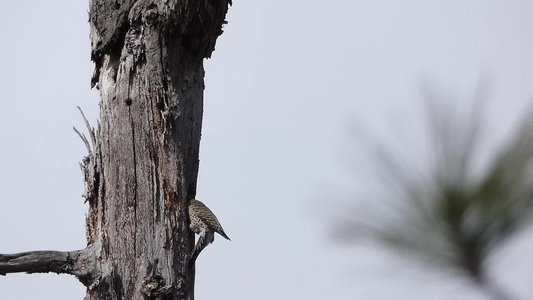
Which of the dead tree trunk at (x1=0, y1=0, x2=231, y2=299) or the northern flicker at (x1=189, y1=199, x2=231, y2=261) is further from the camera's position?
the northern flicker at (x1=189, y1=199, x2=231, y2=261)

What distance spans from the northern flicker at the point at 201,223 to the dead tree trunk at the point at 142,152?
1.7 inches

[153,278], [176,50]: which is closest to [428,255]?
[153,278]

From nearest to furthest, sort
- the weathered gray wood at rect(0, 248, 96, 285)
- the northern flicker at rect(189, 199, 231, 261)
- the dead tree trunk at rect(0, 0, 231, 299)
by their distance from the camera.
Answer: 1. the weathered gray wood at rect(0, 248, 96, 285)
2. the dead tree trunk at rect(0, 0, 231, 299)
3. the northern flicker at rect(189, 199, 231, 261)

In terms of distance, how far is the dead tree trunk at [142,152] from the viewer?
15.3ft

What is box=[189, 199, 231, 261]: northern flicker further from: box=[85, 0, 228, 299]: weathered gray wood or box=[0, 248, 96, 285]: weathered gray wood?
box=[0, 248, 96, 285]: weathered gray wood

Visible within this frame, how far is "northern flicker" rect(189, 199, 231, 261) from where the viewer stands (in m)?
4.82

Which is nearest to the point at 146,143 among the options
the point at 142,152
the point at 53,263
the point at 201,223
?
the point at 142,152

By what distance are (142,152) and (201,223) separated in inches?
18.8

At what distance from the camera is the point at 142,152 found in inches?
189

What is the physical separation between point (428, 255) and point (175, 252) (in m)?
2.80

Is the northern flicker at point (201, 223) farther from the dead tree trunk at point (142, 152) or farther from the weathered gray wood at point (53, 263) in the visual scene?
the weathered gray wood at point (53, 263)

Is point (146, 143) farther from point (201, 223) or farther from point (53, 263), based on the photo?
point (53, 263)

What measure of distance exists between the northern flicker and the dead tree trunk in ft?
0.14

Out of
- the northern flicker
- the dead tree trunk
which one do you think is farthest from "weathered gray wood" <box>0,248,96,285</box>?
the northern flicker
